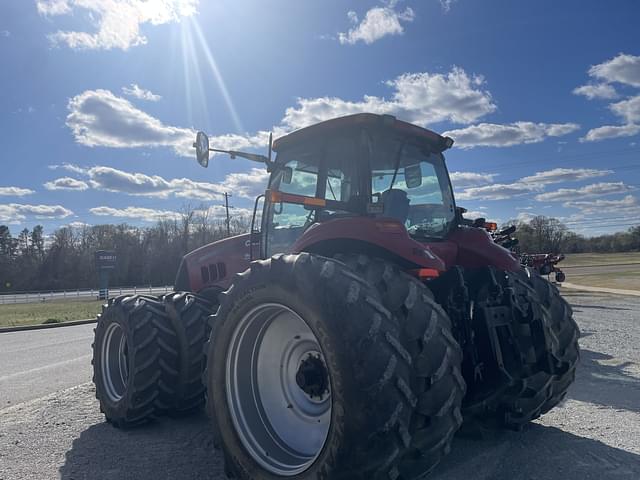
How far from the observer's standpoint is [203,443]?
13.1 ft

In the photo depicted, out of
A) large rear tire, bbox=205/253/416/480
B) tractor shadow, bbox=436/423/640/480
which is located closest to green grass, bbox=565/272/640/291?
tractor shadow, bbox=436/423/640/480

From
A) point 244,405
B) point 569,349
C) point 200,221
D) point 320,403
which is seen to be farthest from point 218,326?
point 200,221

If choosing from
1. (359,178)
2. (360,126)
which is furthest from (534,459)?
(360,126)

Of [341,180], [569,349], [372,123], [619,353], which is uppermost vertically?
[372,123]

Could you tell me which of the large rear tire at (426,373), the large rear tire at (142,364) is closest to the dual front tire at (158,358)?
the large rear tire at (142,364)

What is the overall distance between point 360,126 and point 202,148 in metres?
1.74

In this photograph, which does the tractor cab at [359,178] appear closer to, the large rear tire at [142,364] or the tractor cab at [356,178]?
the tractor cab at [356,178]

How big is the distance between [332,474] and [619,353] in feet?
24.2

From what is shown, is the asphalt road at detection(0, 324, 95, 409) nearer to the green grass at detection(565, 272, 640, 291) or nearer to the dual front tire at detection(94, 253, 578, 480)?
the dual front tire at detection(94, 253, 578, 480)

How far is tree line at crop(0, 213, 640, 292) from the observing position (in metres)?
69.1

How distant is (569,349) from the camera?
409 centimetres

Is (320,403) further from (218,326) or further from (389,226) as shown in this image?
(389,226)

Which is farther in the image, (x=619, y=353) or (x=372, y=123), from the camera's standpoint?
(x=619, y=353)

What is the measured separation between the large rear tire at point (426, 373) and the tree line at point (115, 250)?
5991cm
